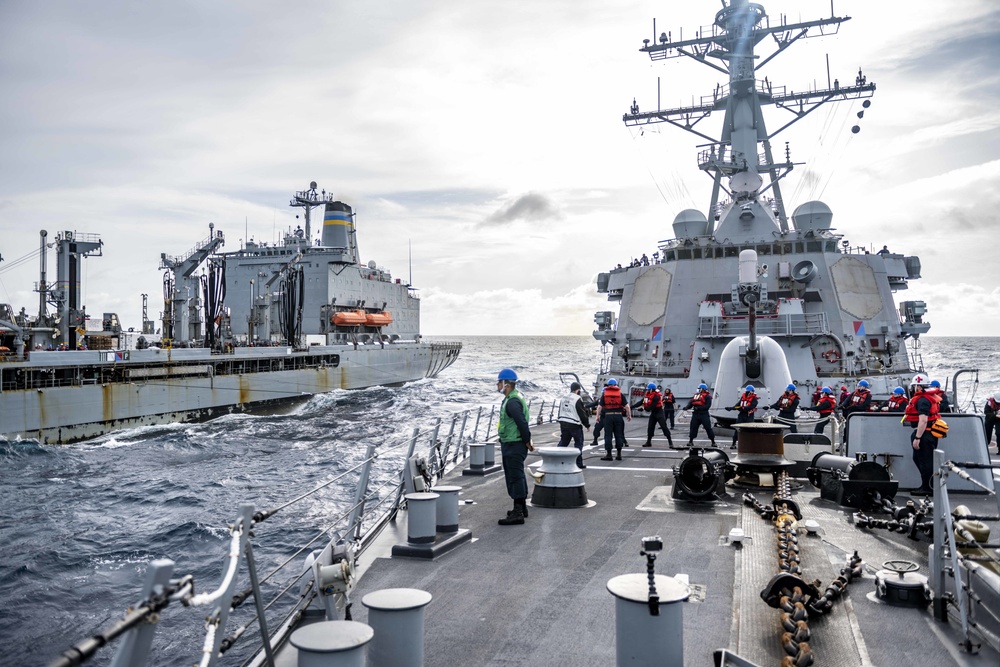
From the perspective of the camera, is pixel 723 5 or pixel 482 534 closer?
pixel 482 534

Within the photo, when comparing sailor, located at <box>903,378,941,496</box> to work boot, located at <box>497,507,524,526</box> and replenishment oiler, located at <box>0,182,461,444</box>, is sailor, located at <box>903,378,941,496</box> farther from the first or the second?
replenishment oiler, located at <box>0,182,461,444</box>

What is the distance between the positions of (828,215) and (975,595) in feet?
64.1

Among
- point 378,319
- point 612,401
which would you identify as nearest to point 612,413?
point 612,401

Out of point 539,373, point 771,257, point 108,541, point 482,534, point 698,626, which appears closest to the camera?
point 698,626

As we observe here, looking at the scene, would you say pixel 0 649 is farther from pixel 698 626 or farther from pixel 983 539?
pixel 983 539

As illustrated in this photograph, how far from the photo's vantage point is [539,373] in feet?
230

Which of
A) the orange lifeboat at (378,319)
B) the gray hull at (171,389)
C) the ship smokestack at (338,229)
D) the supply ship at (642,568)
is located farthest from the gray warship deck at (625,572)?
the ship smokestack at (338,229)

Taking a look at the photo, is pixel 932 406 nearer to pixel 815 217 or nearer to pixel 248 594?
pixel 248 594

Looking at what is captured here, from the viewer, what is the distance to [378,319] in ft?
160

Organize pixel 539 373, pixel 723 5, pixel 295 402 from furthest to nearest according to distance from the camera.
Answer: pixel 539 373 → pixel 295 402 → pixel 723 5

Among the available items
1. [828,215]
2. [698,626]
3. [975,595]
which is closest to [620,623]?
[698,626]

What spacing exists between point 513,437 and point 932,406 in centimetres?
451

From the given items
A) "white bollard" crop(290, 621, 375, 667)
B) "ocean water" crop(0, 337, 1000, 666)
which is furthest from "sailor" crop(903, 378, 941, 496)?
"ocean water" crop(0, 337, 1000, 666)

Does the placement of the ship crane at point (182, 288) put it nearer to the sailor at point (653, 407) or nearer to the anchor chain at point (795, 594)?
the sailor at point (653, 407)
